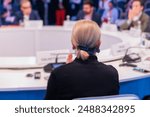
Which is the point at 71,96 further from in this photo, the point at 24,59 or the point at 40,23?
the point at 40,23

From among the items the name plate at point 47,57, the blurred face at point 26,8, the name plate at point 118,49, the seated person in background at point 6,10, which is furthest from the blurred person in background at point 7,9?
the name plate at point 47,57

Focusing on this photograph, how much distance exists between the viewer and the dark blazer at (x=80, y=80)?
1.76 metres

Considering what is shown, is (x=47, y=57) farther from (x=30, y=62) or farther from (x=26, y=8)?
(x=26, y=8)

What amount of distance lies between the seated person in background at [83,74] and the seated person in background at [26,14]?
11.4ft

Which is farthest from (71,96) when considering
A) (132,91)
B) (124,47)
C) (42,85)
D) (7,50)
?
(7,50)

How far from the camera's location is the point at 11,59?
2.95 m

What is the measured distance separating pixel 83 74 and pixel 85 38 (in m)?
0.20

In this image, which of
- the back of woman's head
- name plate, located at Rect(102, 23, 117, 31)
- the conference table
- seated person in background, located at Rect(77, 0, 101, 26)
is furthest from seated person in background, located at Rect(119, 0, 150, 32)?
the back of woman's head

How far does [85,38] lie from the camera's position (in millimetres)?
1806

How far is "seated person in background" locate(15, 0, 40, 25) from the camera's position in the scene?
5.19 metres

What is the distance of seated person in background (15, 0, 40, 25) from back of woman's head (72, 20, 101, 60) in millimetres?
3453

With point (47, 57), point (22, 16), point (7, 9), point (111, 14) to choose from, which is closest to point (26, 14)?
point (22, 16)

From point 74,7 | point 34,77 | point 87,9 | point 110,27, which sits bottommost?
point 34,77

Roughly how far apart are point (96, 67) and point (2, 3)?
20.8 ft
